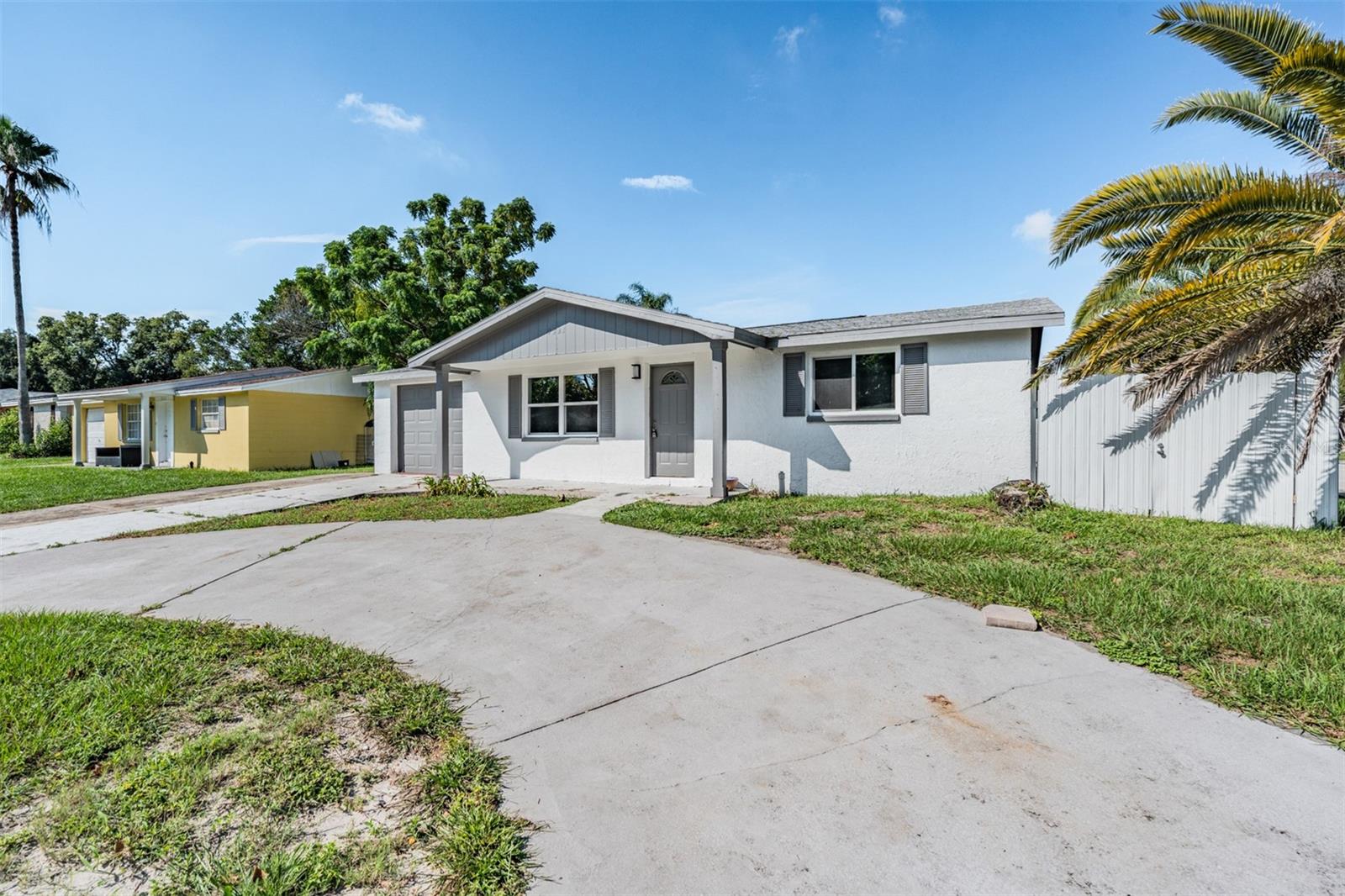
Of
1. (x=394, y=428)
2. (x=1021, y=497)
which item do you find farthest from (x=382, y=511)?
(x=1021, y=497)

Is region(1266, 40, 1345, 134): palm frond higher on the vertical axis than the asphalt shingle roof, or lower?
higher

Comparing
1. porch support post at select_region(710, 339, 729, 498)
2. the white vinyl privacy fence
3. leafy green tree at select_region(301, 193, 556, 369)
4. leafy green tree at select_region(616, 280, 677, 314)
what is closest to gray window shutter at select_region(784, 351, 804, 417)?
porch support post at select_region(710, 339, 729, 498)

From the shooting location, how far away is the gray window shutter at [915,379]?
9250mm

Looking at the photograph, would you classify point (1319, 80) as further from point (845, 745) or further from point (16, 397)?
point (16, 397)

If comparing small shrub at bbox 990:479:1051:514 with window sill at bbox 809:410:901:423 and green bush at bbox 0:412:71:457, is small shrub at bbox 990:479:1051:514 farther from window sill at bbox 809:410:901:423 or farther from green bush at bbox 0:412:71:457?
green bush at bbox 0:412:71:457

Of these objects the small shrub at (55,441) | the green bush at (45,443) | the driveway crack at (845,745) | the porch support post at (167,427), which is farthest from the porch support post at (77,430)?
the driveway crack at (845,745)

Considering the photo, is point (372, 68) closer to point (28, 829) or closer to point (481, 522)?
point (481, 522)

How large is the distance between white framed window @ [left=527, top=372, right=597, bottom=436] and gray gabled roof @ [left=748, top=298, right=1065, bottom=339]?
3931mm

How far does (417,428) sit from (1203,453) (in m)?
15.2

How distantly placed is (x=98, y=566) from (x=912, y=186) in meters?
14.7

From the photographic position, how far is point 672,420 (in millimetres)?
11445

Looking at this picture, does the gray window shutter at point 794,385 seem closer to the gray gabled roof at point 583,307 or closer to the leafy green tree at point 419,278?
the gray gabled roof at point 583,307

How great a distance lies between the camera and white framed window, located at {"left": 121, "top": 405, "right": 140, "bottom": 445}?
21.0 meters

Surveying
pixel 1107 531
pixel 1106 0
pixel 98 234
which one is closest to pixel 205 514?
pixel 98 234
